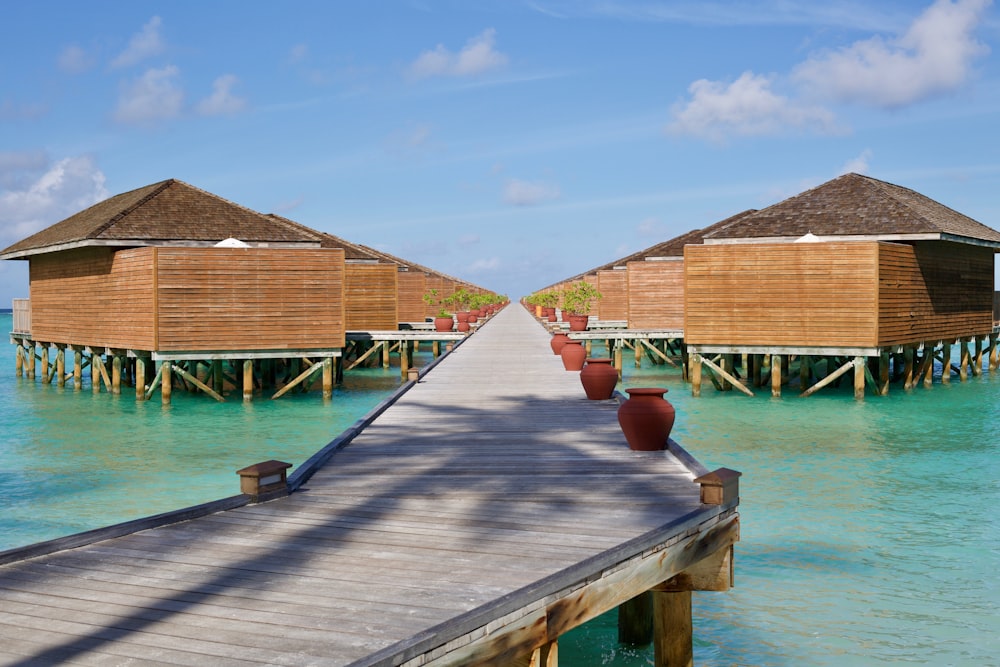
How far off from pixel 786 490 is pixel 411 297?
3394cm

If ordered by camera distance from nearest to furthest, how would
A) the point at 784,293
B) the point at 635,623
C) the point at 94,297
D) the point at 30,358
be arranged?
the point at 635,623 → the point at 784,293 → the point at 94,297 → the point at 30,358

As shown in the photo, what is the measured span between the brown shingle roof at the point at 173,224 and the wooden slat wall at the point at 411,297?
17854 mm

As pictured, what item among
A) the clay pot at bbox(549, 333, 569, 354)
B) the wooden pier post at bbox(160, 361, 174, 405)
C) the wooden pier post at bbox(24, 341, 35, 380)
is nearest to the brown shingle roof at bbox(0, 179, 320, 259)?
the wooden pier post at bbox(160, 361, 174, 405)

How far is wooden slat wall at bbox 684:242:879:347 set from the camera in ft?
78.2

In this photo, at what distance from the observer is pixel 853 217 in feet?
87.6

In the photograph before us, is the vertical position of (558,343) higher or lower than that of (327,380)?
higher

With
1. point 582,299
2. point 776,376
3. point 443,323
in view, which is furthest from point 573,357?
point 582,299

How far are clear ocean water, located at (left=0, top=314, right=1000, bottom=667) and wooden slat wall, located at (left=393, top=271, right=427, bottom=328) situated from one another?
55.4ft

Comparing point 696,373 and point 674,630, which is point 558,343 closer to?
point 696,373

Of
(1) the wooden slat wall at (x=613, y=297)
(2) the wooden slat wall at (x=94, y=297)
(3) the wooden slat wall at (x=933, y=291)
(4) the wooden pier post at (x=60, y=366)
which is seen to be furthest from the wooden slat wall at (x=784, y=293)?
(4) the wooden pier post at (x=60, y=366)

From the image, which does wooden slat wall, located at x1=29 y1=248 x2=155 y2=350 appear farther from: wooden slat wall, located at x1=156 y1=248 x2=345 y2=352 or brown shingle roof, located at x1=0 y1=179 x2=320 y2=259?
brown shingle roof, located at x1=0 y1=179 x2=320 y2=259

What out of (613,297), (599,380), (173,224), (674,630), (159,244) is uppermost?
(173,224)

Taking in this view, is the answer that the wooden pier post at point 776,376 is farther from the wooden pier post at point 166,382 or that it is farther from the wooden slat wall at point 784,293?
the wooden pier post at point 166,382

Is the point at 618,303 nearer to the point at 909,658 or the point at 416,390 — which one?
the point at 416,390
